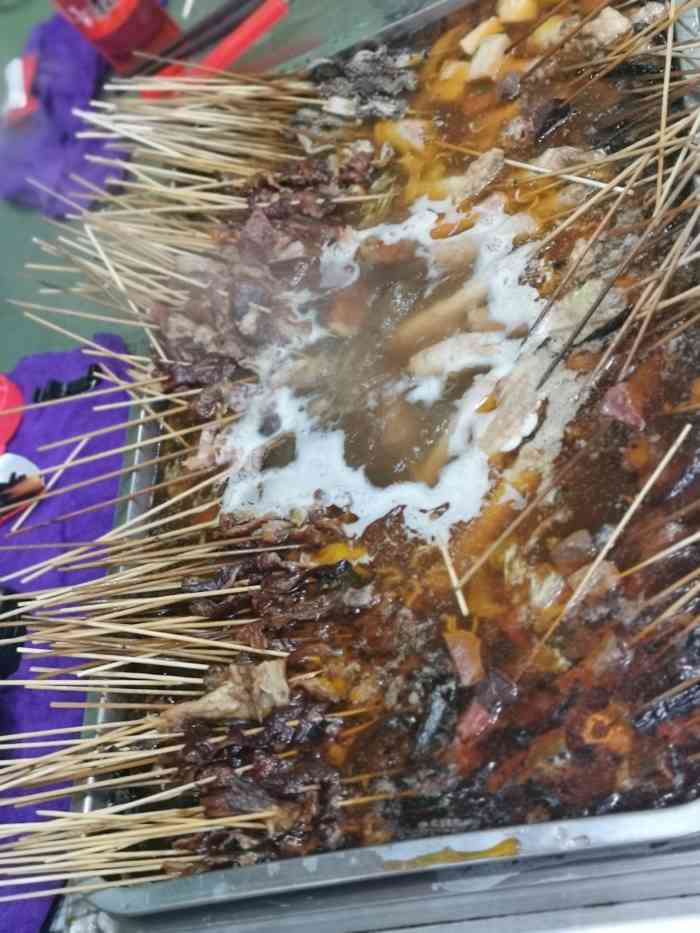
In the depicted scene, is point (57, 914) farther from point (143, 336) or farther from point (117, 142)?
point (117, 142)

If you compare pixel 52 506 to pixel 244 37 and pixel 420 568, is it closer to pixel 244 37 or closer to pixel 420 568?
pixel 420 568

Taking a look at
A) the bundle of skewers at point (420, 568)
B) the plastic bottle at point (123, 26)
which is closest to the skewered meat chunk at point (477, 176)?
the bundle of skewers at point (420, 568)

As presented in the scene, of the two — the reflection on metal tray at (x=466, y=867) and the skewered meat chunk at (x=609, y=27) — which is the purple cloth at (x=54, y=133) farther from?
Answer: the reflection on metal tray at (x=466, y=867)

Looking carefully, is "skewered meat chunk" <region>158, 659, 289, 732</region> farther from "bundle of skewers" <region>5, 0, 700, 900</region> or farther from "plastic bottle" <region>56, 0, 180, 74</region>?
"plastic bottle" <region>56, 0, 180, 74</region>

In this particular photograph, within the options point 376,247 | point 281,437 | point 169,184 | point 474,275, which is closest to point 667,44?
point 474,275

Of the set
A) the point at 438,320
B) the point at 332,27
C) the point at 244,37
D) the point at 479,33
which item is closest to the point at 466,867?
the point at 438,320

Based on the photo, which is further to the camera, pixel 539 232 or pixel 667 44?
pixel 539 232
